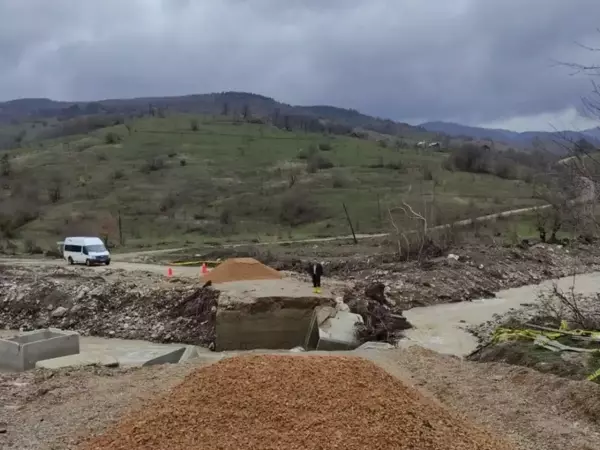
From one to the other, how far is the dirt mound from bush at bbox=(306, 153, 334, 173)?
49.8 m

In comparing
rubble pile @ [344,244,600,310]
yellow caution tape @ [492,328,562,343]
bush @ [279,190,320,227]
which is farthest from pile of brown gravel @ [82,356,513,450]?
bush @ [279,190,320,227]

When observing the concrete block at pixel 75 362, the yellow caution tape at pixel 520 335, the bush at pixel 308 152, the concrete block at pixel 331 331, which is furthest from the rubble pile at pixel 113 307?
the bush at pixel 308 152

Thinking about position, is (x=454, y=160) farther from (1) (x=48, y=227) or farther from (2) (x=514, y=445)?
(2) (x=514, y=445)

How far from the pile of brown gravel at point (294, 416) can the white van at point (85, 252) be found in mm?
25767

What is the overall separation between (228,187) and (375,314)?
5121 centimetres

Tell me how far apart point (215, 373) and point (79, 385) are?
322cm

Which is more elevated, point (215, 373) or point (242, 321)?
point (215, 373)

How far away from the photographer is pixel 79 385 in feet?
34.0

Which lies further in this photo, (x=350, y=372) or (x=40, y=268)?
(x=40, y=268)

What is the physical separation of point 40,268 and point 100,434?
969 inches

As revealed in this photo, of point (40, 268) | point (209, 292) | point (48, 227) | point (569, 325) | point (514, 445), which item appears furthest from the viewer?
point (48, 227)

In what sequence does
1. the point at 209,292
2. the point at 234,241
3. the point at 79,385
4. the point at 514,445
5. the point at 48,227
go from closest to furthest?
the point at 514,445, the point at 79,385, the point at 209,292, the point at 234,241, the point at 48,227

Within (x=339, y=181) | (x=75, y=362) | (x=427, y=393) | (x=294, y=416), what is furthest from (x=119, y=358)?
(x=339, y=181)

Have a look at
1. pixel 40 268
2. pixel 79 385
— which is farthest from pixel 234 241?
pixel 79 385
